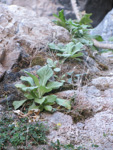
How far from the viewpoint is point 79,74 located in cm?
318

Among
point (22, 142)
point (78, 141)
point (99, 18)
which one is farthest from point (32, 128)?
point (99, 18)

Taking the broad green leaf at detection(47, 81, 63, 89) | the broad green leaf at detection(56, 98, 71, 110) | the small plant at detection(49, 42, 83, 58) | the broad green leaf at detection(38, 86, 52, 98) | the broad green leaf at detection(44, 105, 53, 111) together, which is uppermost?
the small plant at detection(49, 42, 83, 58)

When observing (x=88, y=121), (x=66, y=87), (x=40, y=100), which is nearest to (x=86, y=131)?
(x=88, y=121)

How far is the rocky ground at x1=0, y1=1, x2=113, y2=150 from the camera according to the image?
2.11 m

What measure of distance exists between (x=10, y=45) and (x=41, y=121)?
5.69 ft

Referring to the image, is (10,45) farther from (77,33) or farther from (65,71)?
(77,33)

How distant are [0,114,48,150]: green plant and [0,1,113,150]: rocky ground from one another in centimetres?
14

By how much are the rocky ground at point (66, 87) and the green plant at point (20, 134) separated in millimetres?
145

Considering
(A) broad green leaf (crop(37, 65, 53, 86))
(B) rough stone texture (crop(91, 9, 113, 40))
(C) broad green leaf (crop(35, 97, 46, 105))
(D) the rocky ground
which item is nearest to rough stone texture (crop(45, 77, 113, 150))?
(D) the rocky ground

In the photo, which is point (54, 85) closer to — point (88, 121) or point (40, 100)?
point (40, 100)

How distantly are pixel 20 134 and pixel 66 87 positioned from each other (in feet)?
4.37

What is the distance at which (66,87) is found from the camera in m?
3.00

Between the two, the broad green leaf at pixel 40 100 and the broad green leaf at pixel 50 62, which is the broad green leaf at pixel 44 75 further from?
the broad green leaf at pixel 50 62

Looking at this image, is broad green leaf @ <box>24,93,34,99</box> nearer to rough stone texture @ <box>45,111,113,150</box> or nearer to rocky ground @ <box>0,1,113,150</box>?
rocky ground @ <box>0,1,113,150</box>
